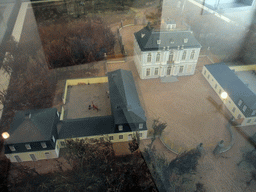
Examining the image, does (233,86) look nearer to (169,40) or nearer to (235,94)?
(235,94)

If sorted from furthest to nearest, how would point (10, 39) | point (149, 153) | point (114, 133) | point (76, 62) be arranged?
1. point (76, 62)
2. point (114, 133)
3. point (10, 39)
4. point (149, 153)

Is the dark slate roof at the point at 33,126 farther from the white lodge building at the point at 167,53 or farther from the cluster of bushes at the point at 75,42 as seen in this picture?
the white lodge building at the point at 167,53

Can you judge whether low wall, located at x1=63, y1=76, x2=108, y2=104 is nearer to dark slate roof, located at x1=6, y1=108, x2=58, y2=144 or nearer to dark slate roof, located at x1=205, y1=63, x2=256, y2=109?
dark slate roof, located at x1=6, y1=108, x2=58, y2=144

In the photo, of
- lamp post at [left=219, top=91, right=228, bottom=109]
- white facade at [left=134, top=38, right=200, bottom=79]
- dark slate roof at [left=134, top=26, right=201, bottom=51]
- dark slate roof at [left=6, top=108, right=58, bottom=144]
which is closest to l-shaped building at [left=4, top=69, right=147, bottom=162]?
dark slate roof at [left=6, top=108, right=58, bottom=144]

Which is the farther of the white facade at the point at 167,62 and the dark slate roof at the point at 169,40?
the dark slate roof at the point at 169,40

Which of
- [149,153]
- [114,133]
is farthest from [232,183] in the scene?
[114,133]

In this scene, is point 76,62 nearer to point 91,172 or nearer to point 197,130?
point 91,172

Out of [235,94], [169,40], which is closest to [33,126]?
[235,94]

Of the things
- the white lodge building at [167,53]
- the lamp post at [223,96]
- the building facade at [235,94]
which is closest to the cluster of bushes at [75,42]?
the white lodge building at [167,53]
